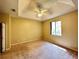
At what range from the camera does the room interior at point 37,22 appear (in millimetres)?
4398

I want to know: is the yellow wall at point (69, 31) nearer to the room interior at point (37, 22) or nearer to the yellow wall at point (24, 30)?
the room interior at point (37, 22)

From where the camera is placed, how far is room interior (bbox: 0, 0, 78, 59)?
4.40 m

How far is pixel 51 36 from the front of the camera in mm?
7566

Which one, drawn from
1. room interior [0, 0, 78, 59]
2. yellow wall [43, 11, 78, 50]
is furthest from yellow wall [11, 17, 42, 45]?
yellow wall [43, 11, 78, 50]

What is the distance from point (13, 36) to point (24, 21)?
5.82 ft

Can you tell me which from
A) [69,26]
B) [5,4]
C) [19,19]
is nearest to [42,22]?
[19,19]

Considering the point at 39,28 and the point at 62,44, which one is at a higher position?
the point at 39,28

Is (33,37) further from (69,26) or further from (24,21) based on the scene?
(69,26)

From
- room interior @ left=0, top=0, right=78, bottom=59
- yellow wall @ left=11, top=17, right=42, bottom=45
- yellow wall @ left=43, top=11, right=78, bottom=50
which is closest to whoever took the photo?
room interior @ left=0, top=0, right=78, bottom=59

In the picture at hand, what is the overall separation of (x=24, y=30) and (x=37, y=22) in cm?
202

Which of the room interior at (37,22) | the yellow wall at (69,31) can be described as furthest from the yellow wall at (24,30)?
the yellow wall at (69,31)

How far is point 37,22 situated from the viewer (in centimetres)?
882

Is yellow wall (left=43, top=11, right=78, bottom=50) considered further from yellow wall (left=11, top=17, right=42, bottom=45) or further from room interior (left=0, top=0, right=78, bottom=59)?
yellow wall (left=11, top=17, right=42, bottom=45)

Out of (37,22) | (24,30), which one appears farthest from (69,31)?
(37,22)
